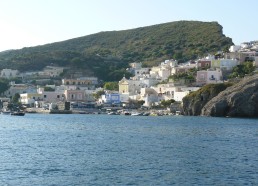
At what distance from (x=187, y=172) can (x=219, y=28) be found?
160638 mm

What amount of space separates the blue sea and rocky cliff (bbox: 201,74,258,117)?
3033 centimetres

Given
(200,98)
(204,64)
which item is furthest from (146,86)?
(200,98)

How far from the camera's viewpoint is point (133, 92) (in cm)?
12744

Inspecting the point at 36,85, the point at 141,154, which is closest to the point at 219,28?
the point at 36,85

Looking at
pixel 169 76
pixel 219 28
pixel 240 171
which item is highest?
pixel 219 28

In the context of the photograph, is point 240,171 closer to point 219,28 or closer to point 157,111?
point 157,111

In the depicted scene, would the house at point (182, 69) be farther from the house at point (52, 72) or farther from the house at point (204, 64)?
the house at point (52, 72)

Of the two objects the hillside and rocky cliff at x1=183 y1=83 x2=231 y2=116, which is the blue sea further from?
the hillside

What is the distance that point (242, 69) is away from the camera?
379ft

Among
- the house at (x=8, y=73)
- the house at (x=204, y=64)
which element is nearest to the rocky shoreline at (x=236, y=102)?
the house at (x=204, y=64)

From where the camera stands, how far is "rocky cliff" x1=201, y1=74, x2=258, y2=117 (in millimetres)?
84938

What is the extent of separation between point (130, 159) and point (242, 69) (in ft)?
271

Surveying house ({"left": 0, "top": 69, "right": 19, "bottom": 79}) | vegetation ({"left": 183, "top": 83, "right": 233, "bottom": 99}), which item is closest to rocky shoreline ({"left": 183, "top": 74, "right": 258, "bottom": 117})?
vegetation ({"left": 183, "top": 83, "right": 233, "bottom": 99})

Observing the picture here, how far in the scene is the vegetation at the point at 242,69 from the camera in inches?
4431
